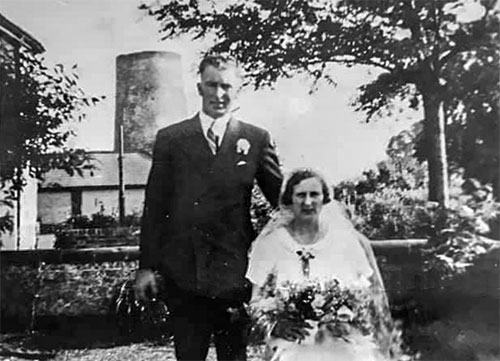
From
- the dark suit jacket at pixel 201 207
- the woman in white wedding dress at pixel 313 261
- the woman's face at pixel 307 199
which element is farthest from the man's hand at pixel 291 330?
the woman's face at pixel 307 199

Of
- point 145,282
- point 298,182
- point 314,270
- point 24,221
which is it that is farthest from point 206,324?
point 24,221

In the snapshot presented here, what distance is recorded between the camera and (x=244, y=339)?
5.34 feet

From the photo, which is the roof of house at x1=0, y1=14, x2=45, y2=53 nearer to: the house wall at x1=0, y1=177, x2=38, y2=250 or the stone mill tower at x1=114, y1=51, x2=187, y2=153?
the stone mill tower at x1=114, y1=51, x2=187, y2=153

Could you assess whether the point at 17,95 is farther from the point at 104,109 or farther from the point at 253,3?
the point at 253,3

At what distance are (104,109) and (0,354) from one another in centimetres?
60

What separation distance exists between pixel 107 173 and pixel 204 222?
0.79ft

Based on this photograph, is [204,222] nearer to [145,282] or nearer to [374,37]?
[145,282]

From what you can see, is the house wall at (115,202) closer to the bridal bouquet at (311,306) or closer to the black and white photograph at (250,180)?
the black and white photograph at (250,180)

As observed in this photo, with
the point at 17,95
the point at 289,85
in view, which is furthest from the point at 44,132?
the point at 289,85

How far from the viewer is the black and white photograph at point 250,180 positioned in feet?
5.33

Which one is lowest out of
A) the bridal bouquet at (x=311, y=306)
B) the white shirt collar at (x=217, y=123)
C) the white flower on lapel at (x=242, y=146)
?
the bridal bouquet at (x=311, y=306)

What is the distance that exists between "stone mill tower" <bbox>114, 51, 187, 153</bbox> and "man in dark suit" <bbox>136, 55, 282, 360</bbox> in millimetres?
32

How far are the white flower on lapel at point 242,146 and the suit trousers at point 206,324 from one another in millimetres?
325

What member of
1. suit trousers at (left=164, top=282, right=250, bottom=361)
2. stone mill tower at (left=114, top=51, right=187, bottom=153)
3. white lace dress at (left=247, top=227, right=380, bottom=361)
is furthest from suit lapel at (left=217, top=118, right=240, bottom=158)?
suit trousers at (left=164, top=282, right=250, bottom=361)
